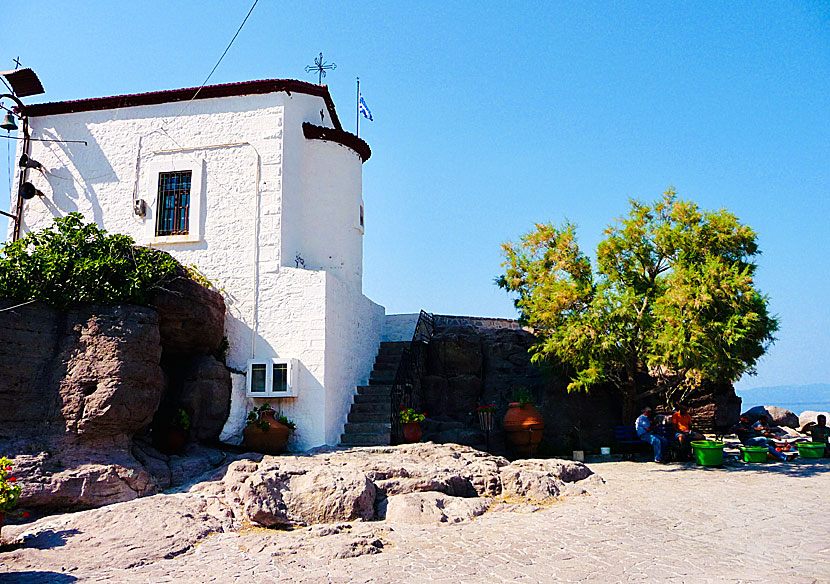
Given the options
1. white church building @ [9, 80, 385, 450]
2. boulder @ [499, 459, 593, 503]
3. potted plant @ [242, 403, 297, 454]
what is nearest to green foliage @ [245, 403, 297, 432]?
potted plant @ [242, 403, 297, 454]

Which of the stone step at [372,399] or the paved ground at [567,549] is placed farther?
the stone step at [372,399]

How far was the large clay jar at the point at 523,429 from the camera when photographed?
14.0 metres

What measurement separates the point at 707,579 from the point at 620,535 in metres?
1.70

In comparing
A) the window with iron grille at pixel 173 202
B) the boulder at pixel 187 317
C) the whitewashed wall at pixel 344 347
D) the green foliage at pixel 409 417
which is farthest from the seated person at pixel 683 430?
the window with iron grille at pixel 173 202

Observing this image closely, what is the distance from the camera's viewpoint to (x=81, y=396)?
9.53 meters

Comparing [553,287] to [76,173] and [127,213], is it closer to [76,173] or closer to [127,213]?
[127,213]

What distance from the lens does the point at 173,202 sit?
15031mm

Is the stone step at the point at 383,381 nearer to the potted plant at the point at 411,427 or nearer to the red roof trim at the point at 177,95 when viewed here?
the potted plant at the point at 411,427

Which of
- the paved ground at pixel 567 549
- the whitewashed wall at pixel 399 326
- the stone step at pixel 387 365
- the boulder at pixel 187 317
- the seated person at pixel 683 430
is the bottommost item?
the paved ground at pixel 567 549

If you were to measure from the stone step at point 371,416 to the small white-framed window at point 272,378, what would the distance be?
1.64 meters

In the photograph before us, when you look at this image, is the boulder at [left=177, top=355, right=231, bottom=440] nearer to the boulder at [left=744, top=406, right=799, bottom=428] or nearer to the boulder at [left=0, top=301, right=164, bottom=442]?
the boulder at [left=0, top=301, right=164, bottom=442]

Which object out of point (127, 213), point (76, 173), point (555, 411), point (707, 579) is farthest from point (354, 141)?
point (707, 579)

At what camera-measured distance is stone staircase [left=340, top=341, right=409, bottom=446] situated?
1312 centimetres

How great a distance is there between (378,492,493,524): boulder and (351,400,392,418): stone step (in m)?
5.20
